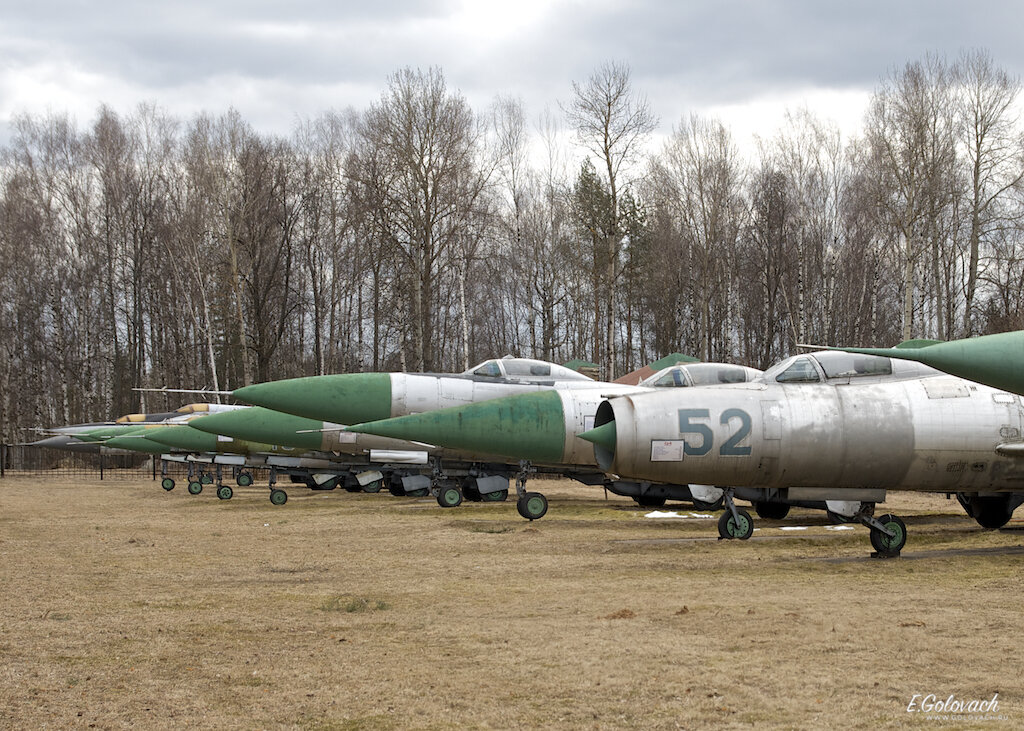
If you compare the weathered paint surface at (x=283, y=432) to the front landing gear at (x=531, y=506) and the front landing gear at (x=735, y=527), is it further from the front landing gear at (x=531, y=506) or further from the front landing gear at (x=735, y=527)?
the front landing gear at (x=735, y=527)

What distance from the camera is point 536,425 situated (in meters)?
14.4

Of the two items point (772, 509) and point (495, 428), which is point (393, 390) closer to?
point (495, 428)

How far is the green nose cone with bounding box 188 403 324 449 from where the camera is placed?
68.2 feet

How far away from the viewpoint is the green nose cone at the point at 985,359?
6.80 m

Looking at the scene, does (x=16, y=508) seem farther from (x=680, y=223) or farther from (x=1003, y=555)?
(x=680, y=223)

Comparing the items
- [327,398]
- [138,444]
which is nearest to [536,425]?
[327,398]

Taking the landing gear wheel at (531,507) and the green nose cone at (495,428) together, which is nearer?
the green nose cone at (495,428)

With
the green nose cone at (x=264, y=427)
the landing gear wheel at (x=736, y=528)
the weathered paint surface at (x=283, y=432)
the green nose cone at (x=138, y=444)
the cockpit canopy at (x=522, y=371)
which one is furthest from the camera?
the green nose cone at (x=138, y=444)

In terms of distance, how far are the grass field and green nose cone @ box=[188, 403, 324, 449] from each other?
26.2 feet

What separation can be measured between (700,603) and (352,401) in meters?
10.5

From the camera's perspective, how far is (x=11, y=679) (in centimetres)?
514

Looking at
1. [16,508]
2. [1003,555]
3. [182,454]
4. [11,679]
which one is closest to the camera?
[11,679]

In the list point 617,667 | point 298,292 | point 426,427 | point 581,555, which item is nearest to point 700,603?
point 617,667

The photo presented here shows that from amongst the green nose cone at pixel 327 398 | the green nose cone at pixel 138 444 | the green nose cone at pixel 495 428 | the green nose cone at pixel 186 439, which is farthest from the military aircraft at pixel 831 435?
the green nose cone at pixel 138 444
